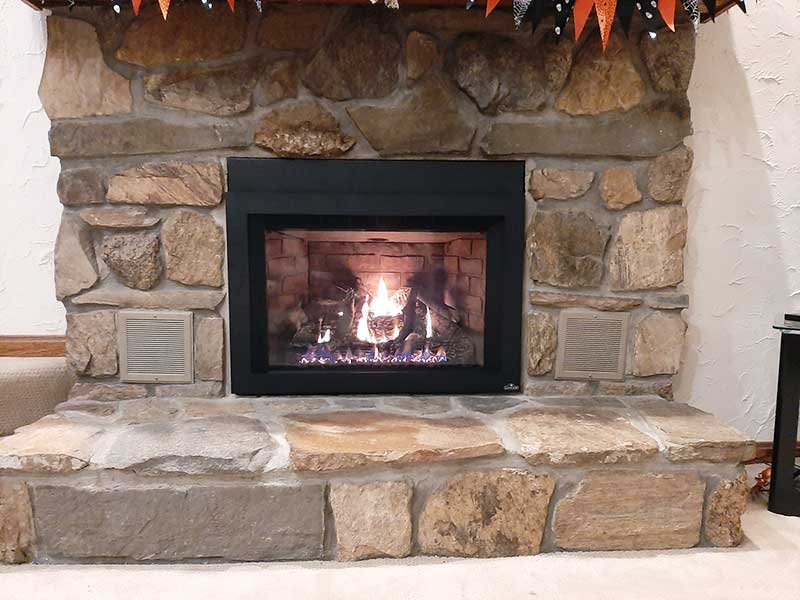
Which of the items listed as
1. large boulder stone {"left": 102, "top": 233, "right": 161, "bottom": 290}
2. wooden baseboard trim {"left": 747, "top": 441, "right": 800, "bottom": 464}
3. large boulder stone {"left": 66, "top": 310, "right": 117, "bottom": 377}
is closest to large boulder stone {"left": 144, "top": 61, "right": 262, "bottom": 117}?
large boulder stone {"left": 102, "top": 233, "right": 161, "bottom": 290}

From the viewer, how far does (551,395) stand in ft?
6.05

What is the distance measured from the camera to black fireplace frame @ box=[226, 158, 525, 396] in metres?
1.75

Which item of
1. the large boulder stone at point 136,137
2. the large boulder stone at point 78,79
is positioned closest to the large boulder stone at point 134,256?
the large boulder stone at point 136,137

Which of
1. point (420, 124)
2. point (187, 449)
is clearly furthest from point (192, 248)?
point (420, 124)

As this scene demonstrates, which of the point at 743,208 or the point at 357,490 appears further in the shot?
the point at 743,208

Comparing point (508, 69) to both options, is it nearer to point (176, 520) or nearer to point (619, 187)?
point (619, 187)

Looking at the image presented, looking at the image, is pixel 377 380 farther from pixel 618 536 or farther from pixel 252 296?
pixel 618 536

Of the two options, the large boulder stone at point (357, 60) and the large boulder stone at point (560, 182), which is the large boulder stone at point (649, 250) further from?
the large boulder stone at point (357, 60)

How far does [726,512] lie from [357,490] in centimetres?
88

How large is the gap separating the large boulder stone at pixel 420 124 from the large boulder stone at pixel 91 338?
0.90 metres

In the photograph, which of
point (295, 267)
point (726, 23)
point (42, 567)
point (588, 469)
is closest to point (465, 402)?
point (588, 469)

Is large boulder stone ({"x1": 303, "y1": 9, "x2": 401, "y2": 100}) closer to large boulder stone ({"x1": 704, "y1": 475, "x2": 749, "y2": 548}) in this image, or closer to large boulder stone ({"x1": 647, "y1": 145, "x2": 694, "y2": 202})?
large boulder stone ({"x1": 647, "y1": 145, "x2": 694, "y2": 202})

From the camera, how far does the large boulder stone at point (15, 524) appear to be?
1376 mm

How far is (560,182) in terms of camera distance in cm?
178
